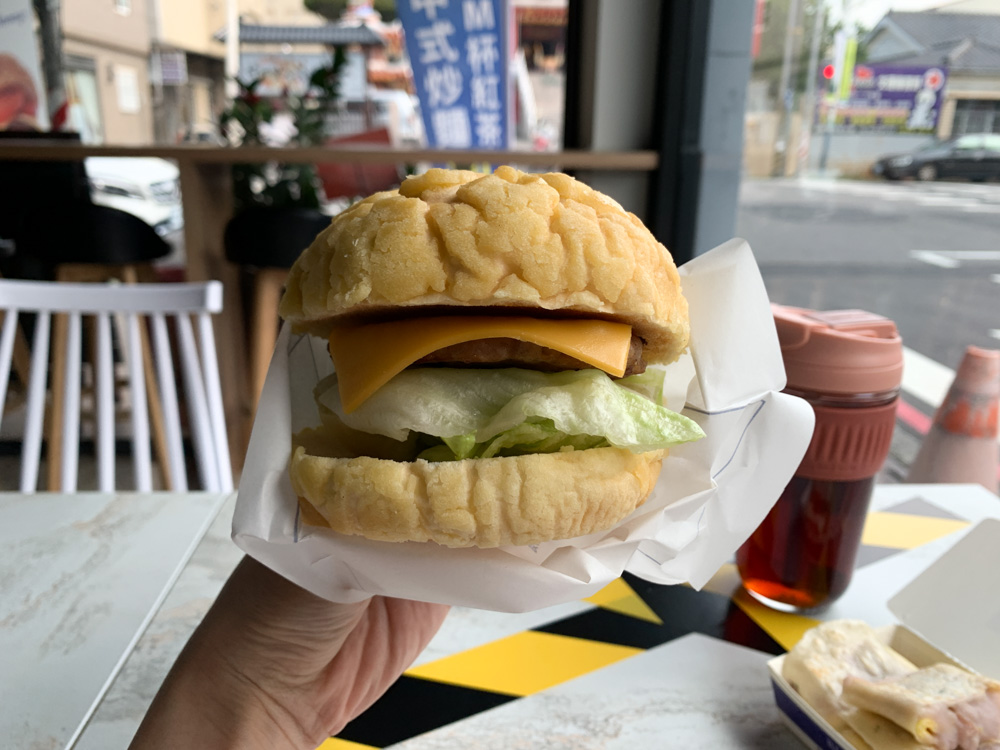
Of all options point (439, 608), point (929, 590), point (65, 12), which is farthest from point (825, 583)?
point (65, 12)

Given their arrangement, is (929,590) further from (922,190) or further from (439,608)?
(922,190)

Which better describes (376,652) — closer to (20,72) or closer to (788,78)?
(788,78)

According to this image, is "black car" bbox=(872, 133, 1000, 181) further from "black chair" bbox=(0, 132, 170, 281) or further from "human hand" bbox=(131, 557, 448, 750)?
"black chair" bbox=(0, 132, 170, 281)

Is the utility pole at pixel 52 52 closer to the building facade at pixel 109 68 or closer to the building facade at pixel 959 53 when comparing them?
the building facade at pixel 109 68

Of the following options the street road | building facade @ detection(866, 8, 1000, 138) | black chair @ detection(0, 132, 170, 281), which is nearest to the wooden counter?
black chair @ detection(0, 132, 170, 281)

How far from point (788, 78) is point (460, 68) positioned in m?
1.72

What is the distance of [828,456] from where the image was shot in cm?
110

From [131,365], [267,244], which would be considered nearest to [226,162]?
[267,244]

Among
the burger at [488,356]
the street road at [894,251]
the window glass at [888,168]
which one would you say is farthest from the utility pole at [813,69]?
the burger at [488,356]

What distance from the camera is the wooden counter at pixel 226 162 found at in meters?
3.02

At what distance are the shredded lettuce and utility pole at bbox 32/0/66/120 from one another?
3.82 meters

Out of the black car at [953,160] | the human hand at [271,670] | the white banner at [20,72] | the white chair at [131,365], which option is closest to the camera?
the human hand at [271,670]

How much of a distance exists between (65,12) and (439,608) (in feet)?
13.2

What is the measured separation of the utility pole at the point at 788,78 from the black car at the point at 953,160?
16.4 inches
